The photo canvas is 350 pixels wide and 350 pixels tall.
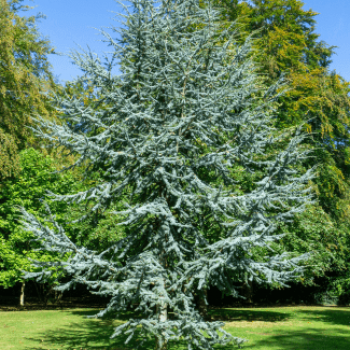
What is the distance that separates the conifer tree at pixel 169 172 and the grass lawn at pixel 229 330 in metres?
3.24

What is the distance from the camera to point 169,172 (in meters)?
7.20

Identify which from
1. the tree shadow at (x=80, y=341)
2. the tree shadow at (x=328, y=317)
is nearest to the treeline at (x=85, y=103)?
the tree shadow at (x=328, y=317)

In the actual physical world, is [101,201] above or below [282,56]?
below

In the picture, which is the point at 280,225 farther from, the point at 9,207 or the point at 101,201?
the point at 9,207

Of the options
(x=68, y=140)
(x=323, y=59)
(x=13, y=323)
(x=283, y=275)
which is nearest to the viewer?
(x=283, y=275)

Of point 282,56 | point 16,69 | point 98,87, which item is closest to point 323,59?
point 282,56

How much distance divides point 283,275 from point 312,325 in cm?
950

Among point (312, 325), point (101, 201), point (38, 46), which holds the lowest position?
point (312, 325)

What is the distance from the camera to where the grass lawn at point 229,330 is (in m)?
10.1

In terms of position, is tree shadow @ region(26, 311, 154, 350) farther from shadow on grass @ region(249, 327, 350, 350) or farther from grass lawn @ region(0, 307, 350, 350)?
shadow on grass @ region(249, 327, 350, 350)

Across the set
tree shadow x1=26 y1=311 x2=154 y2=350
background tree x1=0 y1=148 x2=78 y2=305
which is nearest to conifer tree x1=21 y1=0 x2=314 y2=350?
tree shadow x1=26 y1=311 x2=154 y2=350

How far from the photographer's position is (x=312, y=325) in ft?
46.7

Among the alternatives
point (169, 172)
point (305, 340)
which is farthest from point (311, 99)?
point (169, 172)

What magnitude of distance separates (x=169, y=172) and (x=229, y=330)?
24.2 ft
